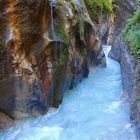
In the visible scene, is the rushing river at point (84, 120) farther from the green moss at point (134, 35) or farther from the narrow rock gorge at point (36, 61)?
the green moss at point (134, 35)

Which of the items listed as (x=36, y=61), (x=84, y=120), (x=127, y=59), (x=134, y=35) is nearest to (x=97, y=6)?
(x=127, y=59)

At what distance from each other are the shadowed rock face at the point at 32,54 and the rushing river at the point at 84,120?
0.41 meters

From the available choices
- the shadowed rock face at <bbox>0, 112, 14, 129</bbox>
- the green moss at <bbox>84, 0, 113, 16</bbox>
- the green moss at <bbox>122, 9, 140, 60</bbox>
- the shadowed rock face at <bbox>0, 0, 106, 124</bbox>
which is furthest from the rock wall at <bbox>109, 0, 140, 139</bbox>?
the shadowed rock face at <bbox>0, 112, 14, 129</bbox>

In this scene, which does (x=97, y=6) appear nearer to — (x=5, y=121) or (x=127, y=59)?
(x=127, y=59)

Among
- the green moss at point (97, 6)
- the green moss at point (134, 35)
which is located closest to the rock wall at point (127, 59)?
the green moss at point (134, 35)

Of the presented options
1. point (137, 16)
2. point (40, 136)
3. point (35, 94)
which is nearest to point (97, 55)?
point (137, 16)

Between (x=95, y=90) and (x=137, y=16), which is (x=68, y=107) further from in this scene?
(x=137, y=16)

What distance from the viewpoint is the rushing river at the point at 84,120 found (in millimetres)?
6891

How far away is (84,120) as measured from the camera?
7719 mm

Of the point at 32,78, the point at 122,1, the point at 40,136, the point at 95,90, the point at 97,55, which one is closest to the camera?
the point at 40,136

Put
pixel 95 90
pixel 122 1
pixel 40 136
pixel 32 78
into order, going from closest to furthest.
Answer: pixel 40 136, pixel 32 78, pixel 95 90, pixel 122 1

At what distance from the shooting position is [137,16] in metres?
10.5

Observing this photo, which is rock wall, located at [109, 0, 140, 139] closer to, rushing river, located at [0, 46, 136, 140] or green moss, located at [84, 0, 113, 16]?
rushing river, located at [0, 46, 136, 140]

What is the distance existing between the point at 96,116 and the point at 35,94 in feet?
5.32
